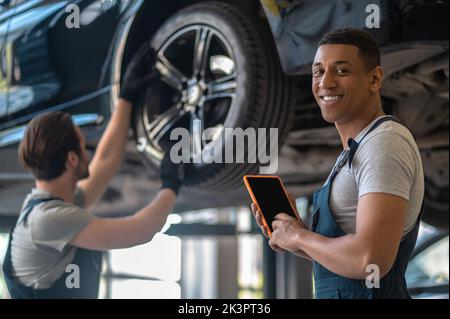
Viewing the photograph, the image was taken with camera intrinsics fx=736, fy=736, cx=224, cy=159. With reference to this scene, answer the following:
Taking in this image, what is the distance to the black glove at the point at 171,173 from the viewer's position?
2152 millimetres

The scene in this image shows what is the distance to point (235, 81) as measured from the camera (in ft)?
6.54

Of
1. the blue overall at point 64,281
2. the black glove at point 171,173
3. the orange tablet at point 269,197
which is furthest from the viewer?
the black glove at point 171,173

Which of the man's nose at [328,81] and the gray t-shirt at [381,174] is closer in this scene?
the gray t-shirt at [381,174]

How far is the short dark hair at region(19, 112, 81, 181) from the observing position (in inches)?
77.8

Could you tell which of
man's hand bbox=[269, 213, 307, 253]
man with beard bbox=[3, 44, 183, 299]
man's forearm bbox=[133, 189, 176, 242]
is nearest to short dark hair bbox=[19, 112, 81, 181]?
man with beard bbox=[3, 44, 183, 299]

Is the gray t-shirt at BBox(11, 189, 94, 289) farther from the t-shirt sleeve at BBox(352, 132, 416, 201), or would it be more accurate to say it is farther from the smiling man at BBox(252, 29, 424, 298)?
the t-shirt sleeve at BBox(352, 132, 416, 201)

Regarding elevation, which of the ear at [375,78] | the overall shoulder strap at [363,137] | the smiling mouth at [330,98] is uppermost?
the ear at [375,78]

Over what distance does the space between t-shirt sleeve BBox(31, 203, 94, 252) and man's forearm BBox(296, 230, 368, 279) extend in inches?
35.8

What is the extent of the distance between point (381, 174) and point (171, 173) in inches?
47.9

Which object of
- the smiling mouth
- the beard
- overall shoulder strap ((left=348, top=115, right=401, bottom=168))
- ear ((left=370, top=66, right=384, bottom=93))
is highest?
the beard

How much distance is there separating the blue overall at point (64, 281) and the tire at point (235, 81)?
1.19ft

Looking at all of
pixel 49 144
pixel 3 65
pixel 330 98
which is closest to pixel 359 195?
pixel 330 98

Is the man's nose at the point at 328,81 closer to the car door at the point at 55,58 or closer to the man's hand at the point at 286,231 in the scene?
the man's hand at the point at 286,231

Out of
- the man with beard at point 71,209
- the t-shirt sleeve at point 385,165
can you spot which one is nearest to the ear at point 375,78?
the t-shirt sleeve at point 385,165
